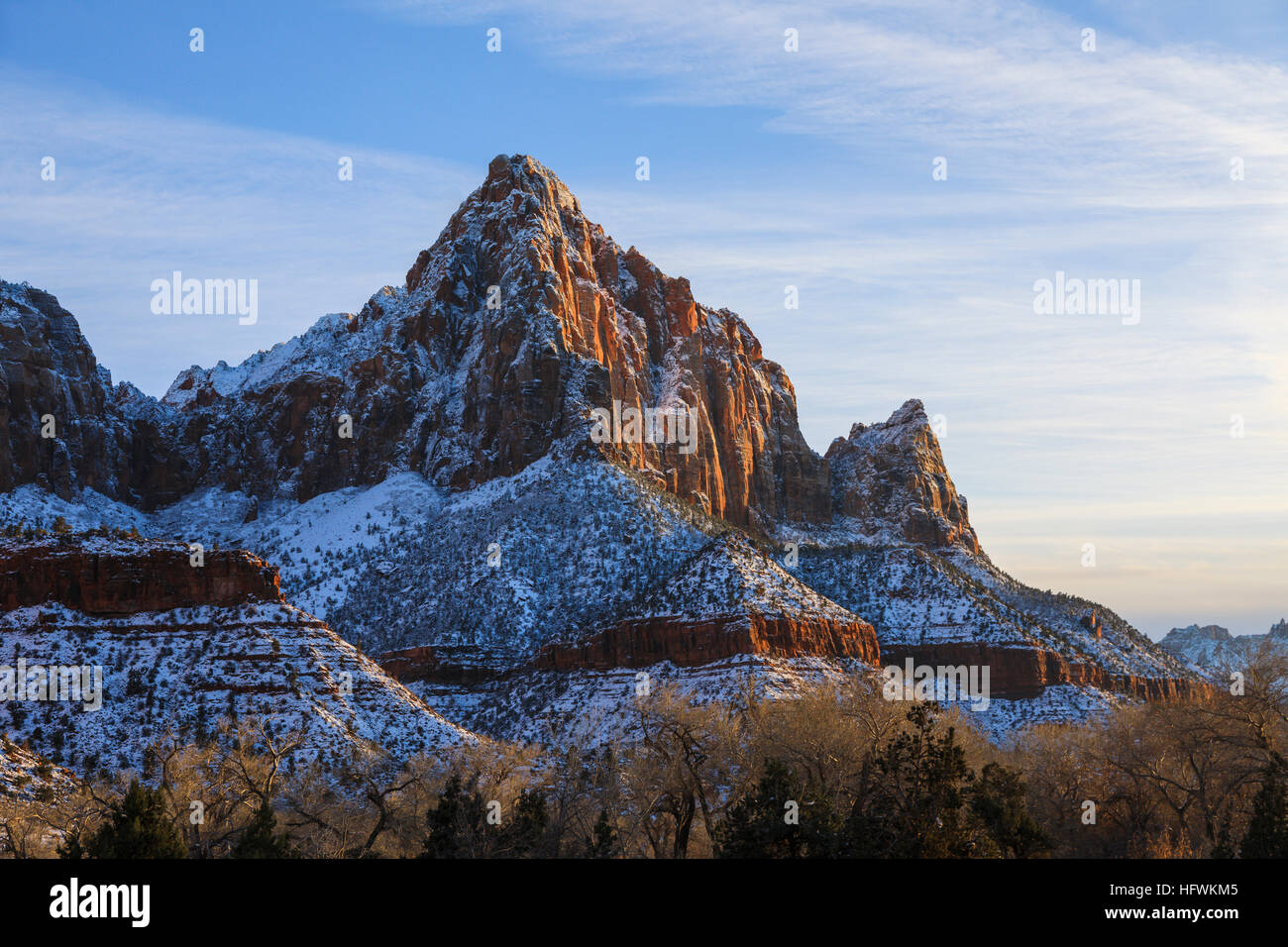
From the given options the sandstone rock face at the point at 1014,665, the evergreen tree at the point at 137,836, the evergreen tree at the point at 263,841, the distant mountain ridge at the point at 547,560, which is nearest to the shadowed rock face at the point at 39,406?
the distant mountain ridge at the point at 547,560

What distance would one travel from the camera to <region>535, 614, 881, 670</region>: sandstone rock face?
120 metres

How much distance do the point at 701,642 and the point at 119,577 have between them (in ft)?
153

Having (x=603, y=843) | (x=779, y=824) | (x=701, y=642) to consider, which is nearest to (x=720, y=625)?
(x=701, y=642)

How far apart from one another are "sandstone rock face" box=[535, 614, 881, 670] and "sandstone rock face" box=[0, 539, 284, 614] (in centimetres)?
3461

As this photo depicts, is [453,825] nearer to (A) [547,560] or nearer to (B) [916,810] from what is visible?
(B) [916,810]

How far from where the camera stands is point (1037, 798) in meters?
75.8

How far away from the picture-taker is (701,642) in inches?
4815

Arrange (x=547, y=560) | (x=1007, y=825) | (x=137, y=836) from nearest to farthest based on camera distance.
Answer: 1. (x=137, y=836)
2. (x=1007, y=825)
3. (x=547, y=560)

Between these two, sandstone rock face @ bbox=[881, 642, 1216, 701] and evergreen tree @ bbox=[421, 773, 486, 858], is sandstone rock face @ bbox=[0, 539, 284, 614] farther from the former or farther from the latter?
sandstone rock face @ bbox=[881, 642, 1216, 701]

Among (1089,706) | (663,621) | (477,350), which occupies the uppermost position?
(477,350)
